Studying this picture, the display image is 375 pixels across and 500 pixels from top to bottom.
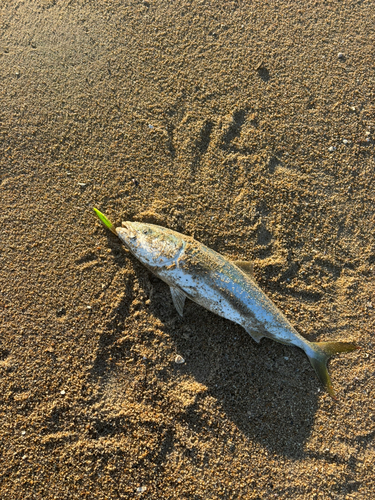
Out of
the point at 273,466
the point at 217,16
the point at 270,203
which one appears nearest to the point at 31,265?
the point at 270,203

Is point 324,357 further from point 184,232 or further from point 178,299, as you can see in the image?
point 184,232

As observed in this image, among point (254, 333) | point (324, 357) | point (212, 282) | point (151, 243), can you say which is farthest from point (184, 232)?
point (324, 357)

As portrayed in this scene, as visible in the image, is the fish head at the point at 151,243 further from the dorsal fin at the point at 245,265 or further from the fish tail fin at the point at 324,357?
the fish tail fin at the point at 324,357

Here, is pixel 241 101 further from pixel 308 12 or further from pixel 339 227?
pixel 339 227

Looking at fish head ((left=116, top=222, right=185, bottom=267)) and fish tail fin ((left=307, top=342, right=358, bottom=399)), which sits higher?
fish head ((left=116, top=222, right=185, bottom=267))

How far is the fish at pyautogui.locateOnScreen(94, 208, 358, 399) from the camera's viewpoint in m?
2.91

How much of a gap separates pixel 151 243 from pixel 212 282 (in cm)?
70

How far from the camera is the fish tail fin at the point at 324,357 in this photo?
10.1 feet

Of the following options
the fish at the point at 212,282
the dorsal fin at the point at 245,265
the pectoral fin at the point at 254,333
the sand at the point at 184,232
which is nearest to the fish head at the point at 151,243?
the fish at the point at 212,282

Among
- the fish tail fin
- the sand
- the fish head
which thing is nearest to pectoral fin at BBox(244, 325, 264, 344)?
the sand

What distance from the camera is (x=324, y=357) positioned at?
3.09 m

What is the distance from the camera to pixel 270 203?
130 inches

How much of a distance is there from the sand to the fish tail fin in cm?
9

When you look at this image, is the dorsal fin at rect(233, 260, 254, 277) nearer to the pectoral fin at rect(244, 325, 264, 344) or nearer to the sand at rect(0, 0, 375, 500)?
the sand at rect(0, 0, 375, 500)
